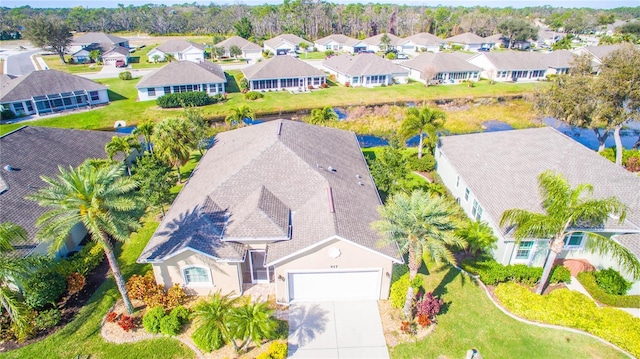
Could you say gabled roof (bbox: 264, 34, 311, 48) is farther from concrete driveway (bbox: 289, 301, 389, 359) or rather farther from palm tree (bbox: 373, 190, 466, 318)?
palm tree (bbox: 373, 190, 466, 318)

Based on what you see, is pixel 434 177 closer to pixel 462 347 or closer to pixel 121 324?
pixel 462 347

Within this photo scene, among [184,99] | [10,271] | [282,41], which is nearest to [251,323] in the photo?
[10,271]

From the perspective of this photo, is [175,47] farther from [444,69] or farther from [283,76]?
[444,69]

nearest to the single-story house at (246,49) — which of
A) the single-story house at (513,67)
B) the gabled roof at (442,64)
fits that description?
the gabled roof at (442,64)

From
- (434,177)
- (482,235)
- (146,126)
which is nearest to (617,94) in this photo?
(434,177)

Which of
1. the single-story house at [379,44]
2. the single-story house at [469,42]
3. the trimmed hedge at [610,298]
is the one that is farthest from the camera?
the single-story house at [469,42]

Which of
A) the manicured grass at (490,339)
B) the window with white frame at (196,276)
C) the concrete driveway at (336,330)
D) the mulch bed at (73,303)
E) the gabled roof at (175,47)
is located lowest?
the mulch bed at (73,303)

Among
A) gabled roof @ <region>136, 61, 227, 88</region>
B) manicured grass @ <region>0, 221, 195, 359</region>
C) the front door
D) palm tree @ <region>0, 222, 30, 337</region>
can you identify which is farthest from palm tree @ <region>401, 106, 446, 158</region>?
gabled roof @ <region>136, 61, 227, 88</region>

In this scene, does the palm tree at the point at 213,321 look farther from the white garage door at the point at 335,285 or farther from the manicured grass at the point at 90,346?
the white garage door at the point at 335,285
